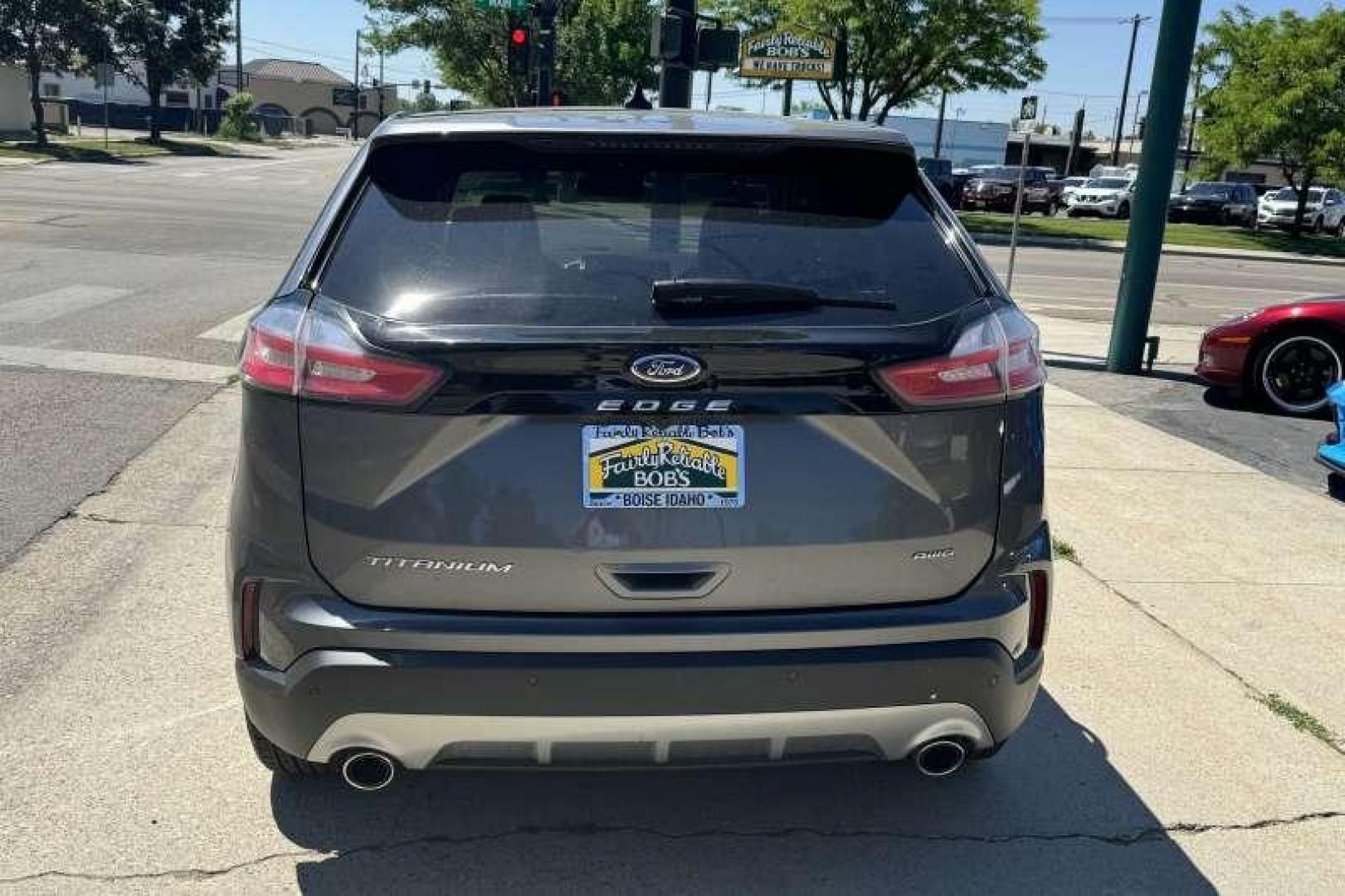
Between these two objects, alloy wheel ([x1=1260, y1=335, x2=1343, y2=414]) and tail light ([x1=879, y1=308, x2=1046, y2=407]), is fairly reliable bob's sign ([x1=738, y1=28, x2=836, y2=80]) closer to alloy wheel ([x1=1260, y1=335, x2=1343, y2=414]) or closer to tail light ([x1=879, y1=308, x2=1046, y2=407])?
alloy wheel ([x1=1260, y1=335, x2=1343, y2=414])

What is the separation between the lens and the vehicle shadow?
307 centimetres

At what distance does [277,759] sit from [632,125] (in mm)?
1849

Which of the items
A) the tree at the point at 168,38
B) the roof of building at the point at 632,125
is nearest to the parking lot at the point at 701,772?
the roof of building at the point at 632,125

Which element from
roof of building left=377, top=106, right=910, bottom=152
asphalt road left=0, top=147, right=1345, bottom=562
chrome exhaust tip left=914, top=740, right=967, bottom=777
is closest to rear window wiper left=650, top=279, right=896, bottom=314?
roof of building left=377, top=106, right=910, bottom=152

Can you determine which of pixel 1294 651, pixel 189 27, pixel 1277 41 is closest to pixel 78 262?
pixel 1294 651

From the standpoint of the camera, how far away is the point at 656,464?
262 cm

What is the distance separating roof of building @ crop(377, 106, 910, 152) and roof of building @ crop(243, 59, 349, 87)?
14005 cm

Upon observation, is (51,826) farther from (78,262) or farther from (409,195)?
(78,262)

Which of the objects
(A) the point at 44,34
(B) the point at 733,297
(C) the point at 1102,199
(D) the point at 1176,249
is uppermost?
(A) the point at 44,34

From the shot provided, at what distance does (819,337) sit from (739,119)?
928 millimetres

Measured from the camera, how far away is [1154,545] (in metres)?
5.95

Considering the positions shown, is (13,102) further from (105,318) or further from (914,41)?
(105,318)

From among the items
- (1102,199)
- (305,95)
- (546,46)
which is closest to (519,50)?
(546,46)

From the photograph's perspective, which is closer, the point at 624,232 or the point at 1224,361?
the point at 624,232
